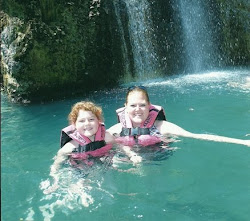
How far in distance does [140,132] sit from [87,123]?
0.87 metres

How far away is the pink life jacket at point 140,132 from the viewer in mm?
5168

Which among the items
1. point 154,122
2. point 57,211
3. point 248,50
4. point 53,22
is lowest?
point 57,211

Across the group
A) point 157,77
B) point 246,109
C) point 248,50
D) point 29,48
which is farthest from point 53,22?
point 248,50

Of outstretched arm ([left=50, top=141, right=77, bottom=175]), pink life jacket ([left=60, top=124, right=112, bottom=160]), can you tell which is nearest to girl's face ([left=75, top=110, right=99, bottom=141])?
pink life jacket ([left=60, top=124, right=112, bottom=160])

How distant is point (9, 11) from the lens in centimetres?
1098

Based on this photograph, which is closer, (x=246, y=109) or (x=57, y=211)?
(x=57, y=211)

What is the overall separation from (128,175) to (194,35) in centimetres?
1241

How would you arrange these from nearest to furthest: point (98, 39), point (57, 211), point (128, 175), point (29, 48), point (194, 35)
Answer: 1. point (57, 211)
2. point (128, 175)
3. point (29, 48)
4. point (98, 39)
5. point (194, 35)

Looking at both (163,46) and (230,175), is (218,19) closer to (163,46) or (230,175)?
(163,46)

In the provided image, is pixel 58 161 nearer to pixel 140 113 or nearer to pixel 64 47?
pixel 140 113

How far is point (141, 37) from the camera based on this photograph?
13906 millimetres

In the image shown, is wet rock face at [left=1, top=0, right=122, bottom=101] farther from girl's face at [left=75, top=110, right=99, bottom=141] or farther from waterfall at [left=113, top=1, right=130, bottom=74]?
girl's face at [left=75, top=110, right=99, bottom=141]

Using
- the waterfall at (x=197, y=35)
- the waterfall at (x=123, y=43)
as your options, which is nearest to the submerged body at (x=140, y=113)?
the waterfall at (x=123, y=43)

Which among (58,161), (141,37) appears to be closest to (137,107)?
(58,161)
